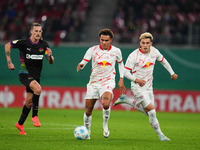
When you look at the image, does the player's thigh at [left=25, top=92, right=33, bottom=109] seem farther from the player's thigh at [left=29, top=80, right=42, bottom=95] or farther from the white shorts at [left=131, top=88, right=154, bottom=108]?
the white shorts at [left=131, top=88, right=154, bottom=108]

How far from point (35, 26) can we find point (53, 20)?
1259 centimetres

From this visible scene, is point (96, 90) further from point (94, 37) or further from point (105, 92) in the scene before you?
point (94, 37)

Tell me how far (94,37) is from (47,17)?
2580 millimetres

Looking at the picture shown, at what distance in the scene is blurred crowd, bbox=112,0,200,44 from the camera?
21906mm

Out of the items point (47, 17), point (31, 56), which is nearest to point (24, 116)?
point (31, 56)

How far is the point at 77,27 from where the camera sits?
22828 millimetres

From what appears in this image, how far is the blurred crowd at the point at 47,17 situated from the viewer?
22.0 metres

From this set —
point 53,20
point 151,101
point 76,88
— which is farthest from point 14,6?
point 151,101

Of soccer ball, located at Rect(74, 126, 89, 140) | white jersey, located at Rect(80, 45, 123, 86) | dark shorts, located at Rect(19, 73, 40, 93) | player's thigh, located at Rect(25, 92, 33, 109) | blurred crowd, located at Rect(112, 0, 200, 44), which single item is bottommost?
soccer ball, located at Rect(74, 126, 89, 140)

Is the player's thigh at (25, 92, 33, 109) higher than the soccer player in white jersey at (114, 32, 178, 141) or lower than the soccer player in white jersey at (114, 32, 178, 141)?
lower

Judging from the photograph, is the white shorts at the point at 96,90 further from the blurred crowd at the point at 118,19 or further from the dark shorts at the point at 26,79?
the blurred crowd at the point at 118,19

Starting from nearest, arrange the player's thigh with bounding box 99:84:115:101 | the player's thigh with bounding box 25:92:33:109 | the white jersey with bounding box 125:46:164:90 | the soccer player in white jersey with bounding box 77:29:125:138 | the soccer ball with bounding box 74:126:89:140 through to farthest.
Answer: the soccer ball with bounding box 74:126:89:140 → the player's thigh with bounding box 99:84:115:101 → the soccer player in white jersey with bounding box 77:29:125:138 → the white jersey with bounding box 125:46:164:90 → the player's thigh with bounding box 25:92:33:109

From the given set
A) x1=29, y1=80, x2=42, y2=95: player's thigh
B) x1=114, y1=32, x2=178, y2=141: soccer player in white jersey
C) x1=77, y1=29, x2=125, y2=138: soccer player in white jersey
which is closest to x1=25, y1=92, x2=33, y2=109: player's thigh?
x1=29, y1=80, x2=42, y2=95: player's thigh

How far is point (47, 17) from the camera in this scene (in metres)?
23.0
